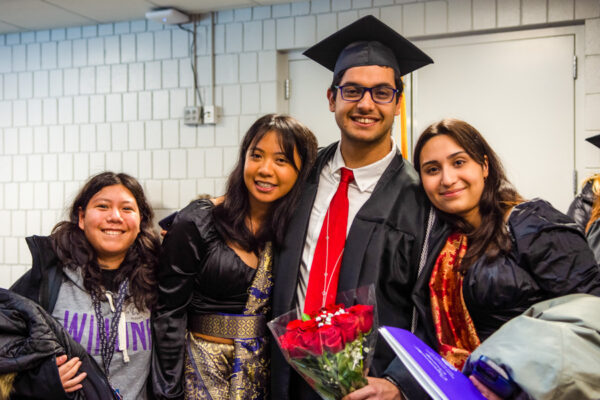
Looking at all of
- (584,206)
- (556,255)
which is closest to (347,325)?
(556,255)

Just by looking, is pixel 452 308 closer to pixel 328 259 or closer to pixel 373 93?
pixel 328 259

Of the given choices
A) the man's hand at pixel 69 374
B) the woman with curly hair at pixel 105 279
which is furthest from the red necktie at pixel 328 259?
the man's hand at pixel 69 374

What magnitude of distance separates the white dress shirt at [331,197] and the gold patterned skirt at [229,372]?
0.24 m

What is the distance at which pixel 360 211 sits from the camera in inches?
70.6

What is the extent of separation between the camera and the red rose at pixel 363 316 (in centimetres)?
135

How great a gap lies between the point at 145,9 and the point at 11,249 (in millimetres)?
2437

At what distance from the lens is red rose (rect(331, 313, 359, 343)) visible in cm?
129

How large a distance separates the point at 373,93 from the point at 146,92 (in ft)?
10.2

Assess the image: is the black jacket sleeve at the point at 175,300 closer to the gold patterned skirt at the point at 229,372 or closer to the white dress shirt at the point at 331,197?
the gold patterned skirt at the point at 229,372

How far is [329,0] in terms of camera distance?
4.00 m

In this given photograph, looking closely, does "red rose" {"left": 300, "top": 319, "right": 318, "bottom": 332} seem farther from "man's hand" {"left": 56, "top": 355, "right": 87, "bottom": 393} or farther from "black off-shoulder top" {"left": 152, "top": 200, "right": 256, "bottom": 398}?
"man's hand" {"left": 56, "top": 355, "right": 87, "bottom": 393}

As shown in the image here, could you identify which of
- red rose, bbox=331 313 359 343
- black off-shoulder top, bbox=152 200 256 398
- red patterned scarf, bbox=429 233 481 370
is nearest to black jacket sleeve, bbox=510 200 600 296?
red patterned scarf, bbox=429 233 481 370

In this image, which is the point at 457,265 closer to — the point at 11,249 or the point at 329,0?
the point at 329,0

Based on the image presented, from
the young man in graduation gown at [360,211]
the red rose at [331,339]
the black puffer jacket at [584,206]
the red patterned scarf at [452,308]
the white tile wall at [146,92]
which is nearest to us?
the red rose at [331,339]
